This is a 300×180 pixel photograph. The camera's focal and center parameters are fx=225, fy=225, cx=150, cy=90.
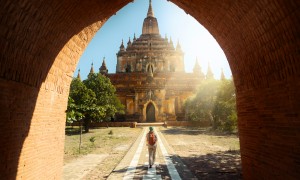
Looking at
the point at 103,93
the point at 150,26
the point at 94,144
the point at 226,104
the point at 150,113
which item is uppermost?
the point at 150,26

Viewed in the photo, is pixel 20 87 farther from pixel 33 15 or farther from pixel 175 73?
pixel 175 73

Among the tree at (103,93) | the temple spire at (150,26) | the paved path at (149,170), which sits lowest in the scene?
the paved path at (149,170)

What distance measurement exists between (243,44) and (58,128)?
538 centimetres

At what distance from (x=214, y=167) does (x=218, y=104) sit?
18.4 m

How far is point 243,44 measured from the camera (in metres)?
5.39

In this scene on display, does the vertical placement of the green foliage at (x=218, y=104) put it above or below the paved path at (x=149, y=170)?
above

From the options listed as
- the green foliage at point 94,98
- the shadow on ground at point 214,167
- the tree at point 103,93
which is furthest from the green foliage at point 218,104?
the shadow on ground at point 214,167

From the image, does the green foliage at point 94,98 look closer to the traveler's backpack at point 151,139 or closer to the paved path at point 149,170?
the paved path at point 149,170

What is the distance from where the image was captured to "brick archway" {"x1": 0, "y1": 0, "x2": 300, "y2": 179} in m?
3.90

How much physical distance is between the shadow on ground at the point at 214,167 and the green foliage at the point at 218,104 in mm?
12705

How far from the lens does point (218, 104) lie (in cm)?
2748

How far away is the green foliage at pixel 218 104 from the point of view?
25.5 metres

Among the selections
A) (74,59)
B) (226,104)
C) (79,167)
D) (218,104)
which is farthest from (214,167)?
(218,104)

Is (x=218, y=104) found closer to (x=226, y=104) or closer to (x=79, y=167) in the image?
(x=226, y=104)
